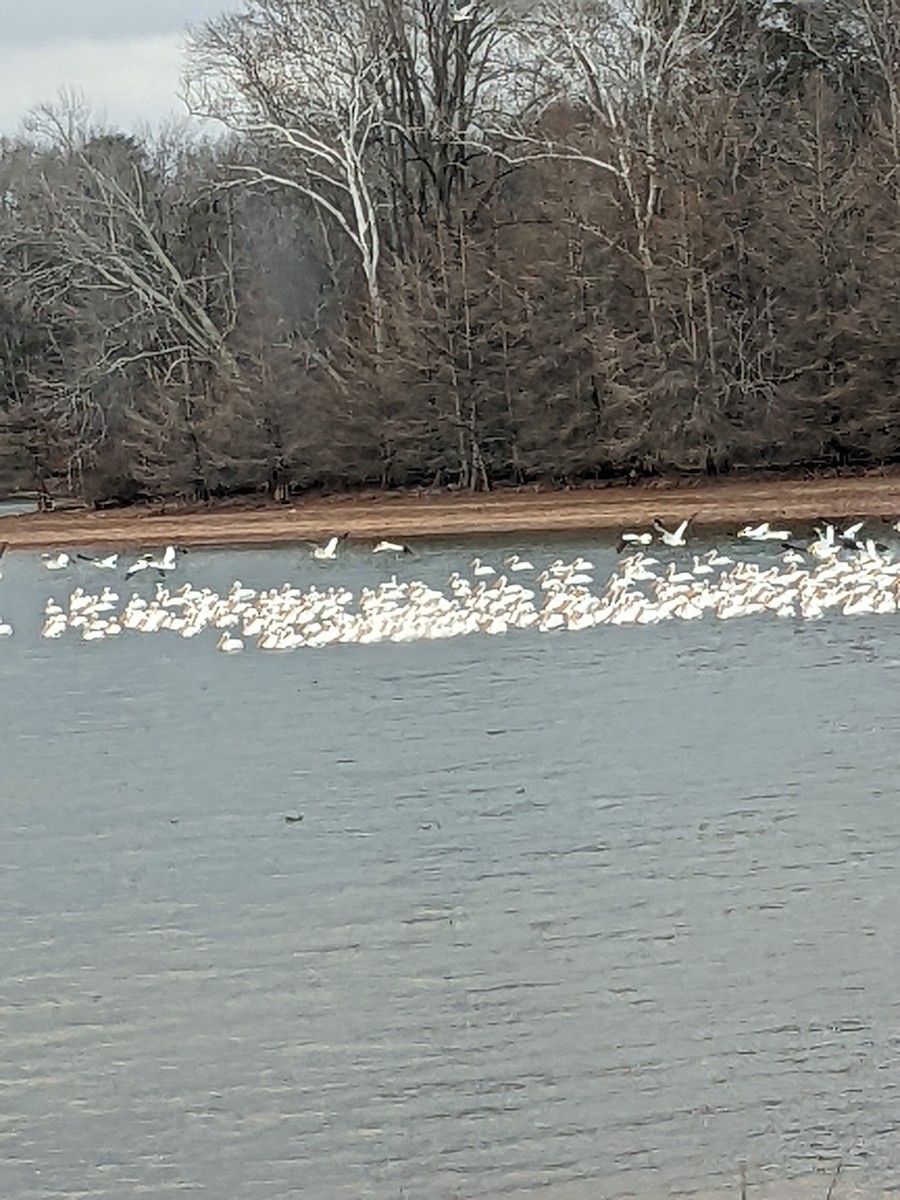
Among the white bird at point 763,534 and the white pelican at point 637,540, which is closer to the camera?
the white bird at point 763,534

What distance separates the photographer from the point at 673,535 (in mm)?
29062

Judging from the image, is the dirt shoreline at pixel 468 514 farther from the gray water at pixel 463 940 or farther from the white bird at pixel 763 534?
the gray water at pixel 463 940

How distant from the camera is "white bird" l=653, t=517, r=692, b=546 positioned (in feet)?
93.3

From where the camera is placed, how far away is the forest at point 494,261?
3769 centimetres

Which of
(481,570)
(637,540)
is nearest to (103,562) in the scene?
(481,570)

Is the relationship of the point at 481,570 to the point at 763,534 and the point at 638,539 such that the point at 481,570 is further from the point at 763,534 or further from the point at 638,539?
the point at 763,534

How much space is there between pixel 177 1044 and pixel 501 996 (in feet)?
4.76

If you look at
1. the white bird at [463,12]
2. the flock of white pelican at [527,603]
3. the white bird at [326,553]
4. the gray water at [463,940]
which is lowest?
the white bird at [326,553]

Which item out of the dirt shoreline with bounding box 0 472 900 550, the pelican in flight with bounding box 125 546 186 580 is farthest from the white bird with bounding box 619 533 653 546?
the pelican in flight with bounding box 125 546 186 580

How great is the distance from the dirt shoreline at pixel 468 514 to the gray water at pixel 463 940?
51.4 feet

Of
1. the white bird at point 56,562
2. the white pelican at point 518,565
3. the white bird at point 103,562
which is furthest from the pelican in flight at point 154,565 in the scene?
the white pelican at point 518,565

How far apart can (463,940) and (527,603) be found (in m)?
11.3

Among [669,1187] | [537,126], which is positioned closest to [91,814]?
[669,1187]

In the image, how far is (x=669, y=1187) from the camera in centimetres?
729
